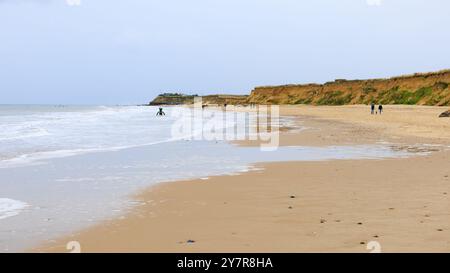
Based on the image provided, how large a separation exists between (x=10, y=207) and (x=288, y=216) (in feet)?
16.9

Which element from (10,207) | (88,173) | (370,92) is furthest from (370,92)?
(10,207)

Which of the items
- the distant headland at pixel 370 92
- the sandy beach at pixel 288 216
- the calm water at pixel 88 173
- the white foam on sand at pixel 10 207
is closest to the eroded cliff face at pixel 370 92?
the distant headland at pixel 370 92

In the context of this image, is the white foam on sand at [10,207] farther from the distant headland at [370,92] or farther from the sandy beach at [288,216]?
the distant headland at [370,92]

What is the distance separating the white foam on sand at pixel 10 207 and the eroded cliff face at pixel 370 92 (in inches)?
3006

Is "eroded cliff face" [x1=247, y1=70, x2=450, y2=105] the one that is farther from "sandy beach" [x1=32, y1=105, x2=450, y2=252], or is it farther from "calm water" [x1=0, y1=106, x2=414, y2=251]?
"sandy beach" [x1=32, y1=105, x2=450, y2=252]

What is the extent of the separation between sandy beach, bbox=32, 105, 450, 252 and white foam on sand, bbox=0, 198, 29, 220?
1996mm

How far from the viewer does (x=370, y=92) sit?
4567 inches

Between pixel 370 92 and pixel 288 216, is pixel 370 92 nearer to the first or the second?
pixel 370 92

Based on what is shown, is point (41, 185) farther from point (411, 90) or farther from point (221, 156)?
point (411, 90)

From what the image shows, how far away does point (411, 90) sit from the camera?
97.0 m

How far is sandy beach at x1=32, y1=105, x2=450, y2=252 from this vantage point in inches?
246
